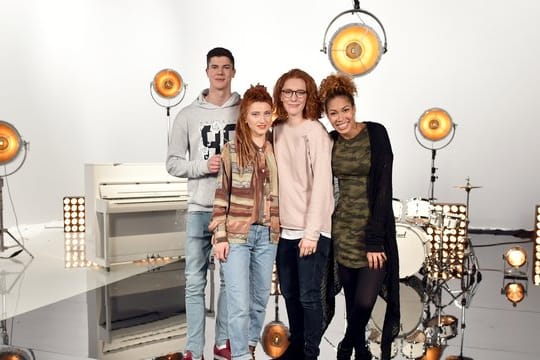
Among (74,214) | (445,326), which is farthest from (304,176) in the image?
(74,214)

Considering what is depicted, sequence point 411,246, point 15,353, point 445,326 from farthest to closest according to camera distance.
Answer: point 411,246
point 445,326
point 15,353

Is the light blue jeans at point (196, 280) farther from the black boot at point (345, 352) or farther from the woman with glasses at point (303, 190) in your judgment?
the black boot at point (345, 352)

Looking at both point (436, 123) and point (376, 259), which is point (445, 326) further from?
point (436, 123)

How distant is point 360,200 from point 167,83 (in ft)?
18.4

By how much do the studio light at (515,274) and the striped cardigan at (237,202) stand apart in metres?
3.26

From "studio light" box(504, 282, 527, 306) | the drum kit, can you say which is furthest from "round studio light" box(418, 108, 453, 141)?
"studio light" box(504, 282, 527, 306)

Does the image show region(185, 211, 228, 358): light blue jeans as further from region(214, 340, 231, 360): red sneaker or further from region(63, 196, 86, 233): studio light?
region(63, 196, 86, 233): studio light

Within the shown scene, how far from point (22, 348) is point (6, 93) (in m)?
5.60

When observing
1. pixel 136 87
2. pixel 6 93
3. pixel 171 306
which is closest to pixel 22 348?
pixel 171 306

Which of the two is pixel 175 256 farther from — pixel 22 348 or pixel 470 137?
pixel 470 137

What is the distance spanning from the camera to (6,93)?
26.7ft

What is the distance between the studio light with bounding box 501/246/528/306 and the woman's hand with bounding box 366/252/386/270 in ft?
9.14

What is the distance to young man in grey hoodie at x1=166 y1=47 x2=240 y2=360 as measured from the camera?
9.70 feet

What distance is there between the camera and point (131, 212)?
602 centimetres
